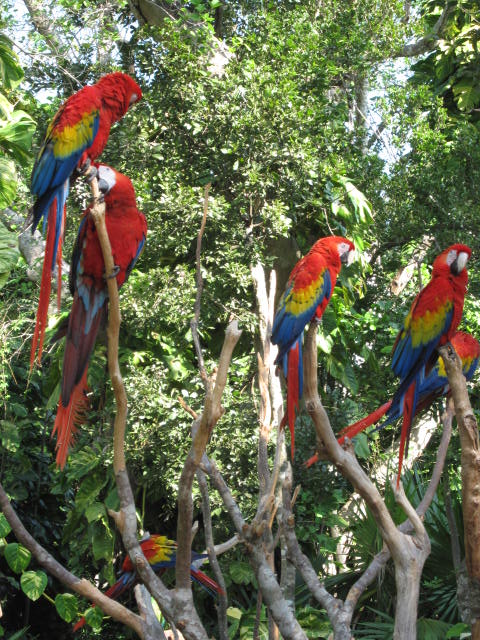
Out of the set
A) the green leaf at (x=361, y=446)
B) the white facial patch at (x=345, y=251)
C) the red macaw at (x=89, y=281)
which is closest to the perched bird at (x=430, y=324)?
the white facial patch at (x=345, y=251)

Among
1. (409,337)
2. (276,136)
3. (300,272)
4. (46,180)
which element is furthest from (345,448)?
(276,136)

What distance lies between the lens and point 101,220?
1.42m

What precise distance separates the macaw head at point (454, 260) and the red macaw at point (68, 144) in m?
0.96

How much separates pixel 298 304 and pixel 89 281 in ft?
2.71

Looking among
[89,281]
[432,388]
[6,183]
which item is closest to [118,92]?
[89,281]

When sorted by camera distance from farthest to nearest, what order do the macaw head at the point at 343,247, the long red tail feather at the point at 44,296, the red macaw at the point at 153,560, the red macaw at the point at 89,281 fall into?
the red macaw at the point at 153,560 → the macaw head at the point at 343,247 → the red macaw at the point at 89,281 → the long red tail feather at the point at 44,296

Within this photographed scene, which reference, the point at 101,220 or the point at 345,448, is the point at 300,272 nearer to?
the point at 345,448

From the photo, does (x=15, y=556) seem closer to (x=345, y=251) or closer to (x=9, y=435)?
(x=9, y=435)

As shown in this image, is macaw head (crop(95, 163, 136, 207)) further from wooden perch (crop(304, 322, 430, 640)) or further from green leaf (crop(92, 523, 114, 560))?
green leaf (crop(92, 523, 114, 560))

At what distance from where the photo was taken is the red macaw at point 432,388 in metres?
2.03

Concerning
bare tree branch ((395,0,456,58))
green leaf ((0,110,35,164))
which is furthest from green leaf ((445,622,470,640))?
bare tree branch ((395,0,456,58))

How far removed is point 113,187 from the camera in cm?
176

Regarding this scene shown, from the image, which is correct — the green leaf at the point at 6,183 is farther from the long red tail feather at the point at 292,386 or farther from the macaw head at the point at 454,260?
the macaw head at the point at 454,260

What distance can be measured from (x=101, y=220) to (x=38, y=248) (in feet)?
9.10
